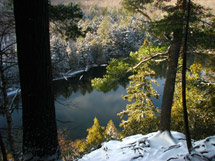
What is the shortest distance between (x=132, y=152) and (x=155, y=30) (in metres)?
3.61

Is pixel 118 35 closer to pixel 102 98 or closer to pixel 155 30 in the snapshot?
pixel 102 98

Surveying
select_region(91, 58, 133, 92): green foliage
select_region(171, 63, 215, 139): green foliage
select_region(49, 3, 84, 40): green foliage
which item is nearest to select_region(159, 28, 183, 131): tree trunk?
select_region(171, 63, 215, 139): green foliage

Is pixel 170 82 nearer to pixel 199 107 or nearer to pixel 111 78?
pixel 199 107

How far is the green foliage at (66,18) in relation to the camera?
13.3ft

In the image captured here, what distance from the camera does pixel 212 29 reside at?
4527 millimetres

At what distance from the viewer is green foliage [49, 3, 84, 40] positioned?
4059 mm

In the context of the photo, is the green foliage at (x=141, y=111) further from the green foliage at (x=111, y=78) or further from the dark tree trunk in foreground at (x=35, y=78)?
the dark tree trunk in foreground at (x=35, y=78)

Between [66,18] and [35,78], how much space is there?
3.20 metres

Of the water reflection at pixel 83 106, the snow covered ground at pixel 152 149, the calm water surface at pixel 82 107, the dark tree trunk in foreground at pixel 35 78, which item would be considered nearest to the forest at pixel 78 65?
the dark tree trunk in foreground at pixel 35 78

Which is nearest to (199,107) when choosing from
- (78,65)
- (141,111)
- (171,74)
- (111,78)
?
(171,74)

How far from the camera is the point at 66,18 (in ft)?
14.1

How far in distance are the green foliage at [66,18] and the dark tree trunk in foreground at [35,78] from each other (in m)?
2.58

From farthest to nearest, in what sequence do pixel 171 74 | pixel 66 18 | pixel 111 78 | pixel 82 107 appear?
pixel 82 107, pixel 111 78, pixel 171 74, pixel 66 18

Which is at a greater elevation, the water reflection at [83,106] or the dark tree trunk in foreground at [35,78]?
the dark tree trunk in foreground at [35,78]
